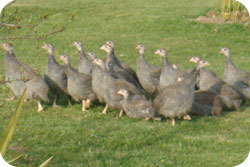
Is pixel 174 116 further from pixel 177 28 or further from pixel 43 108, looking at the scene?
pixel 177 28

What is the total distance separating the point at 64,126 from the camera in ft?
22.1

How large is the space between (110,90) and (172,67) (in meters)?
1.55

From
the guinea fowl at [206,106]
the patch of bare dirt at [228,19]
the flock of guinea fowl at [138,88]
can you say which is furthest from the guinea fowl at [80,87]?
the patch of bare dirt at [228,19]

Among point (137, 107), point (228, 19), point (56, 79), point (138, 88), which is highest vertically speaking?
point (228, 19)

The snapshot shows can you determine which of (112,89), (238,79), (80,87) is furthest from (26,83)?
(238,79)

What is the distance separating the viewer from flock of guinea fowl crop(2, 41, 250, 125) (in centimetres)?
705

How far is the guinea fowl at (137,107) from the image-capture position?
7.02m

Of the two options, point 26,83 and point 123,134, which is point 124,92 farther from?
point 26,83

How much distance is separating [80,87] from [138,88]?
3.49 feet

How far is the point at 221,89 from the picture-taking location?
8172mm

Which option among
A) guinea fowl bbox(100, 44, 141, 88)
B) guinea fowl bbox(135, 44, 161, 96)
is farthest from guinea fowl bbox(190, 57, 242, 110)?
guinea fowl bbox(100, 44, 141, 88)

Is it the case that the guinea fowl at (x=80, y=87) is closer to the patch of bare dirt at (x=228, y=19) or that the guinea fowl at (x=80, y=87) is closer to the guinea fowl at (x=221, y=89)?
the guinea fowl at (x=221, y=89)

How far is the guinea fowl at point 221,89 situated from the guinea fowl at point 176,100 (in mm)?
1116

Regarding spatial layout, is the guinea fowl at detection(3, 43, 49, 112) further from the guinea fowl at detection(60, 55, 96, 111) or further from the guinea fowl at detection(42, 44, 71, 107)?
the guinea fowl at detection(60, 55, 96, 111)
